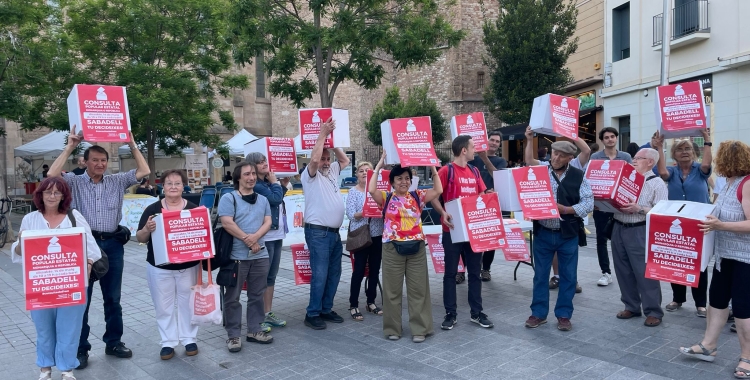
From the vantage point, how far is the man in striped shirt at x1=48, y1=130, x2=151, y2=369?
501 centimetres

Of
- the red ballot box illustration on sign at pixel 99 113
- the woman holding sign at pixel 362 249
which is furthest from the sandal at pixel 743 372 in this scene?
the red ballot box illustration on sign at pixel 99 113

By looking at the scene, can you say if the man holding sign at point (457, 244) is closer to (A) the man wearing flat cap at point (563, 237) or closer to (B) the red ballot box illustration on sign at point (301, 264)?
(A) the man wearing flat cap at point (563, 237)

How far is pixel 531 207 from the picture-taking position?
5668 millimetres

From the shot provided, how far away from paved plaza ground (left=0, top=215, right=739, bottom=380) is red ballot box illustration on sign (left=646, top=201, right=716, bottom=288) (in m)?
0.75

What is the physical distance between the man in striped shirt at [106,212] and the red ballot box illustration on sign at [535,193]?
139 inches

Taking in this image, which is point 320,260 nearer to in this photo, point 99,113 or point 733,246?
point 99,113

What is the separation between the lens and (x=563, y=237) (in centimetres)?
579

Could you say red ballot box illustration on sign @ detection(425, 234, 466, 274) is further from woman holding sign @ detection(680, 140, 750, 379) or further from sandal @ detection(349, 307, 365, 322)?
woman holding sign @ detection(680, 140, 750, 379)

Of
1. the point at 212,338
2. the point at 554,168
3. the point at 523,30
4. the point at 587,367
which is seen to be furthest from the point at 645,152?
the point at 523,30

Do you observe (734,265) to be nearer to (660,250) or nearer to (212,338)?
(660,250)

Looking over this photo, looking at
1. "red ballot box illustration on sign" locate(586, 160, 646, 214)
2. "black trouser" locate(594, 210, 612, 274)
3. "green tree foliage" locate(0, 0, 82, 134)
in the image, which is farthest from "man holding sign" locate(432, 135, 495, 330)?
"green tree foliage" locate(0, 0, 82, 134)

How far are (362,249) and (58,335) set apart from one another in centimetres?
304

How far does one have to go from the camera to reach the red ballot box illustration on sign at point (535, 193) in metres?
5.64

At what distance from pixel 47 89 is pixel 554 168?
1506 centimetres
